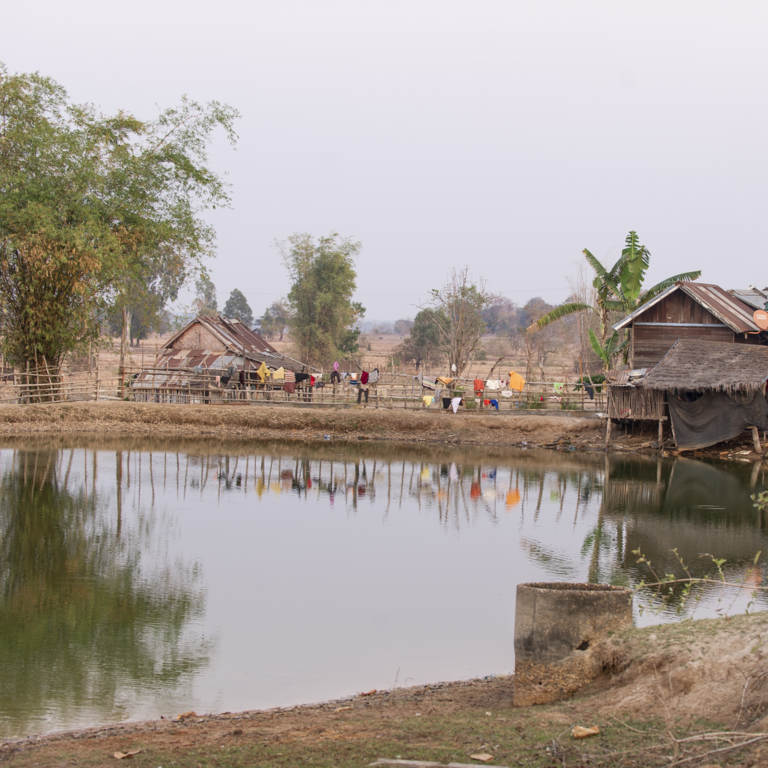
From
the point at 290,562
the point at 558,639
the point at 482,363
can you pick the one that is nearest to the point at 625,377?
the point at 290,562

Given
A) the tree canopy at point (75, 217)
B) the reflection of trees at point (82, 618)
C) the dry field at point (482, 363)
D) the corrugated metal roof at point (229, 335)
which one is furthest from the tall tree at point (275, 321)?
the reflection of trees at point (82, 618)

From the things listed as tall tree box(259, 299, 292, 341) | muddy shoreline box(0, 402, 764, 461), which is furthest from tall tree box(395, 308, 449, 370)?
muddy shoreline box(0, 402, 764, 461)

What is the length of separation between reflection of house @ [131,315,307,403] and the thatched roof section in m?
15.5

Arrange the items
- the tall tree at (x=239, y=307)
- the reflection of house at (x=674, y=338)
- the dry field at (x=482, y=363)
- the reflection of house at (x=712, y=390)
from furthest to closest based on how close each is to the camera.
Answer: the tall tree at (x=239, y=307) < the dry field at (x=482, y=363) < the reflection of house at (x=674, y=338) < the reflection of house at (x=712, y=390)

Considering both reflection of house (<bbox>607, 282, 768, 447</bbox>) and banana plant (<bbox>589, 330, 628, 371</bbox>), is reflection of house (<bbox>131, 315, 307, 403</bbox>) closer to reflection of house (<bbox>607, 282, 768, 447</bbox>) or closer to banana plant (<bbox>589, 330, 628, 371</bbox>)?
banana plant (<bbox>589, 330, 628, 371</bbox>)

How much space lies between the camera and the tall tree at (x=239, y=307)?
81019mm

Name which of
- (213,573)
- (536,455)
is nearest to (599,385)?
(536,455)

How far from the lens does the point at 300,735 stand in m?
5.19

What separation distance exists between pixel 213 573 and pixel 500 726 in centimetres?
612

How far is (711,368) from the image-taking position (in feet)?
75.8

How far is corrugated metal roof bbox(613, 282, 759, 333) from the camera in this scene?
980 inches

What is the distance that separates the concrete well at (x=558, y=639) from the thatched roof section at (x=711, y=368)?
1785 cm

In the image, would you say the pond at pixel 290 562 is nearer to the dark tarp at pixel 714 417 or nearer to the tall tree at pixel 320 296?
the dark tarp at pixel 714 417

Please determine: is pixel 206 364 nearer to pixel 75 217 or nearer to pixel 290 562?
pixel 75 217
